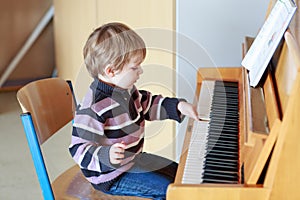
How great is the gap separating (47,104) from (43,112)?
42 mm

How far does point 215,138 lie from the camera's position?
144 centimetres

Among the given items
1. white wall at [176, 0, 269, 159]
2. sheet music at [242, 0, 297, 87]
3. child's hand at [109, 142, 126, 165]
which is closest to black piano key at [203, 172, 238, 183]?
child's hand at [109, 142, 126, 165]

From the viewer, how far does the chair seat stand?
1.56 meters

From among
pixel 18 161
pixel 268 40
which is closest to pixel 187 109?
pixel 268 40

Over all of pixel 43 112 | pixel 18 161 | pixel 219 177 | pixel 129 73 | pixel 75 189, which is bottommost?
pixel 18 161

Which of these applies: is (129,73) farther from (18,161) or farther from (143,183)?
(18,161)

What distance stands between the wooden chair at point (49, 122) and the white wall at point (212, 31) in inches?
22.5

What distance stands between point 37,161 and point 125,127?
28cm

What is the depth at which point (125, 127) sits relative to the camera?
1543 mm

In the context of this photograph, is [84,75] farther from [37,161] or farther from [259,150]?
[259,150]

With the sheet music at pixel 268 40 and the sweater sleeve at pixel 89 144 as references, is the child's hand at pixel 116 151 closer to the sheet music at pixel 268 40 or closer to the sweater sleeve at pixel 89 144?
the sweater sleeve at pixel 89 144

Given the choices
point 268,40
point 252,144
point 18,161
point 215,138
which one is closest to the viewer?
point 252,144

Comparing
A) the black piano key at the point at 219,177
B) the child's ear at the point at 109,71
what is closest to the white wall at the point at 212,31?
the child's ear at the point at 109,71

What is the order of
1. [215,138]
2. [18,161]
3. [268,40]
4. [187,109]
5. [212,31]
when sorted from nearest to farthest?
1. [215,138]
2. [268,40]
3. [187,109]
4. [212,31]
5. [18,161]
